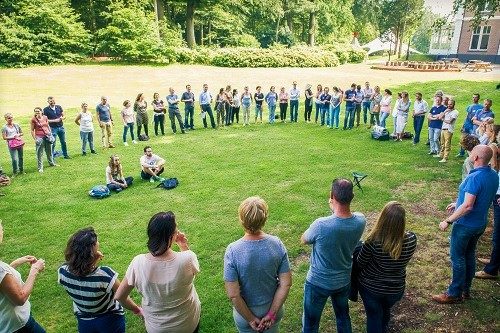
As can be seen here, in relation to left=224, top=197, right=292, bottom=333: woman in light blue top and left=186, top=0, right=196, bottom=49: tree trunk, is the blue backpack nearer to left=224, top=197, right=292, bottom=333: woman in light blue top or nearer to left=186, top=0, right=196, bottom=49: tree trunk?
left=224, top=197, right=292, bottom=333: woman in light blue top

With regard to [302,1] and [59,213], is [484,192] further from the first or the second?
[302,1]

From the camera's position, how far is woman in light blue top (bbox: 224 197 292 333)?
293 centimetres

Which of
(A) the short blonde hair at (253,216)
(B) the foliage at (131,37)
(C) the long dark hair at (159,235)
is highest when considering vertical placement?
(B) the foliage at (131,37)

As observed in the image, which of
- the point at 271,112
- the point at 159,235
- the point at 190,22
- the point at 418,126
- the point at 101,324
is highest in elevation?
the point at 190,22

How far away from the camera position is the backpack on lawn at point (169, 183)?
953 cm

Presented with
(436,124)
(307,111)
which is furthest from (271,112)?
(436,124)

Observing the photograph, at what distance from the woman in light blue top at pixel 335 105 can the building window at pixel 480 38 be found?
30.7 meters

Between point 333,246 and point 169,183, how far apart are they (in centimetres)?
681

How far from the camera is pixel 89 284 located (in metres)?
3.04

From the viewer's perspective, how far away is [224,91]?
55.0 ft

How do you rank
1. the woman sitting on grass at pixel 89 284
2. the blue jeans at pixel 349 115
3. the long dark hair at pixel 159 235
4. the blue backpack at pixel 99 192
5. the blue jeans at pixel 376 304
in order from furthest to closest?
the blue jeans at pixel 349 115 < the blue backpack at pixel 99 192 < the blue jeans at pixel 376 304 < the woman sitting on grass at pixel 89 284 < the long dark hair at pixel 159 235

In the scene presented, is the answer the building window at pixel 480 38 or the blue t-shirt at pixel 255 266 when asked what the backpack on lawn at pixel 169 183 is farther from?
the building window at pixel 480 38

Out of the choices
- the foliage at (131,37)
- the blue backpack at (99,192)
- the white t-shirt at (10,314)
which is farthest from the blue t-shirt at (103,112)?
the foliage at (131,37)

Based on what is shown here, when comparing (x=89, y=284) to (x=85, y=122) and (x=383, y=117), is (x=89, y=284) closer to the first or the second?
(x=85, y=122)
